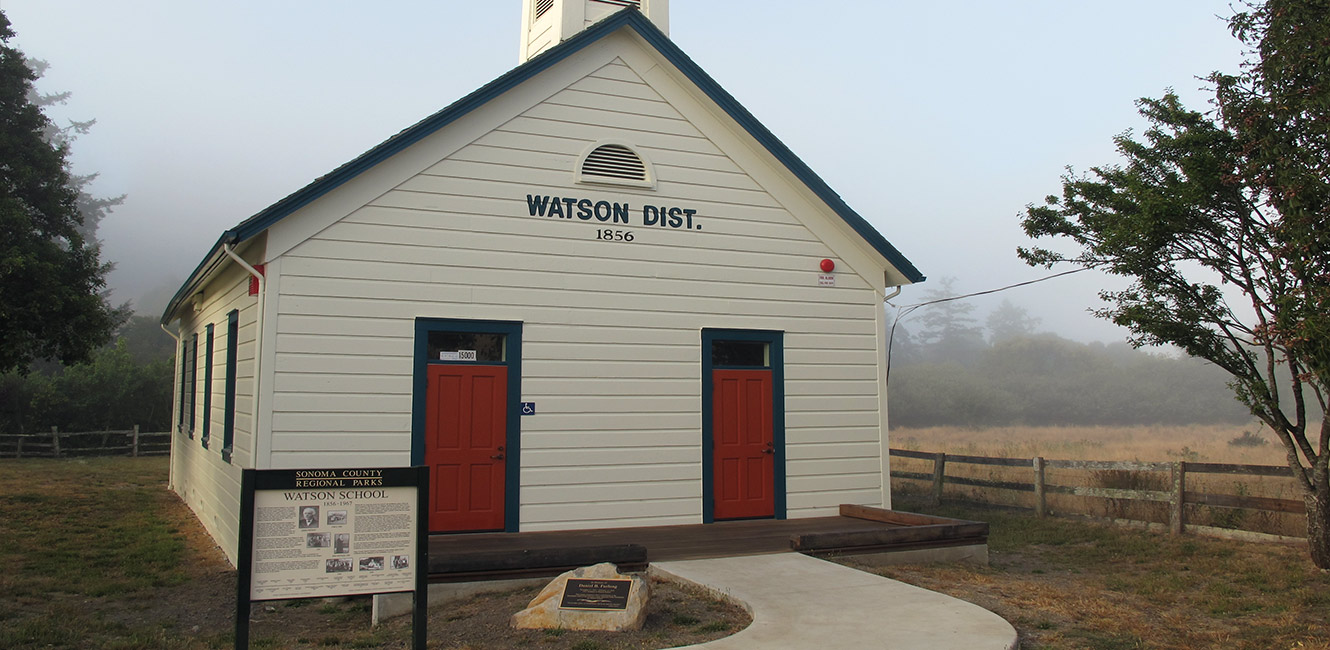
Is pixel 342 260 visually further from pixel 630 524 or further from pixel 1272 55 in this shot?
pixel 1272 55

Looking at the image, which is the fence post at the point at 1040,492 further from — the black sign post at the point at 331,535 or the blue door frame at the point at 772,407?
the black sign post at the point at 331,535

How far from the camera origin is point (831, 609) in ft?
23.2

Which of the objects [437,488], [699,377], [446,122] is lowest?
[437,488]

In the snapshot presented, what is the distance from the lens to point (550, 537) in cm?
986

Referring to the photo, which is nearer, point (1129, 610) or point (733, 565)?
point (1129, 610)

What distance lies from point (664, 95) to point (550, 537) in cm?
556

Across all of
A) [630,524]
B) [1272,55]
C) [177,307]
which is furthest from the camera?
[177,307]

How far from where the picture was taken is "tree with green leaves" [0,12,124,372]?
18.3 meters

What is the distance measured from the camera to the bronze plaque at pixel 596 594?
6703mm

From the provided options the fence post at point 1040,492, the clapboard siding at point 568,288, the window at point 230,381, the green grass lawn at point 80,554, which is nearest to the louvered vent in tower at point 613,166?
the clapboard siding at point 568,288

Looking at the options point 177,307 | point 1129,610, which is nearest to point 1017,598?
point 1129,610

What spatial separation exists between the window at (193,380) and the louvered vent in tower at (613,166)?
9.35 metres

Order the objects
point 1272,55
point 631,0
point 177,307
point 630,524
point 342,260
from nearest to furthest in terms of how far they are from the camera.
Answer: point 1272,55 < point 342,260 < point 630,524 < point 631,0 < point 177,307

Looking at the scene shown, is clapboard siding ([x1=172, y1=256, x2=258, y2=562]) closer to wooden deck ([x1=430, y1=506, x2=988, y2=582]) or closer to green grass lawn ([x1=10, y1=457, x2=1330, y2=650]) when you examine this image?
green grass lawn ([x1=10, y1=457, x2=1330, y2=650])
